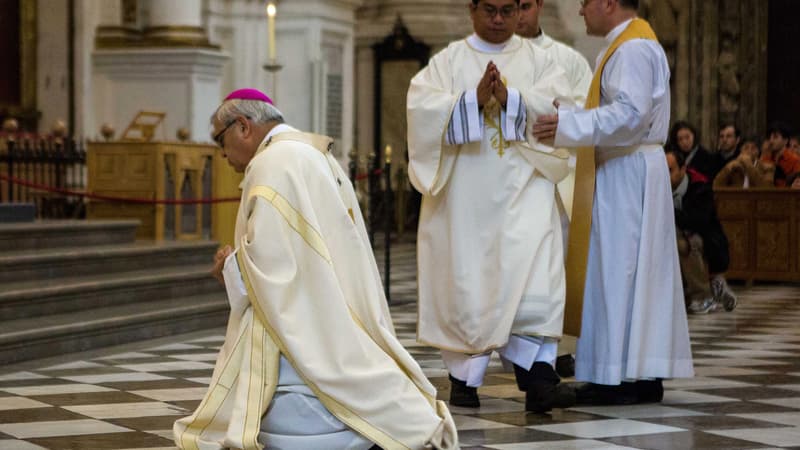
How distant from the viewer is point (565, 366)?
7352mm

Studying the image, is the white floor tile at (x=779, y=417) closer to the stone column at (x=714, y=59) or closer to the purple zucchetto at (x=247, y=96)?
the purple zucchetto at (x=247, y=96)

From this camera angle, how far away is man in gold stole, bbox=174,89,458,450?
4641 millimetres

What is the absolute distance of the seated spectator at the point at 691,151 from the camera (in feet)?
39.0

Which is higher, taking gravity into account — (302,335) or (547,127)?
(547,127)

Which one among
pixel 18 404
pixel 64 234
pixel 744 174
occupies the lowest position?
pixel 18 404

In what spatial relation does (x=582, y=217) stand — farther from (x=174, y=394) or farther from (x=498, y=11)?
(x=174, y=394)

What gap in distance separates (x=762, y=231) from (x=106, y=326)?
300 inches

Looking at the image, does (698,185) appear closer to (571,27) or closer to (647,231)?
(647,231)

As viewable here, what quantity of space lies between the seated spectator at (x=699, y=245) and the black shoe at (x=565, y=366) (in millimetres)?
4202

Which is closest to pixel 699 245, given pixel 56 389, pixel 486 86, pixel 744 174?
pixel 744 174

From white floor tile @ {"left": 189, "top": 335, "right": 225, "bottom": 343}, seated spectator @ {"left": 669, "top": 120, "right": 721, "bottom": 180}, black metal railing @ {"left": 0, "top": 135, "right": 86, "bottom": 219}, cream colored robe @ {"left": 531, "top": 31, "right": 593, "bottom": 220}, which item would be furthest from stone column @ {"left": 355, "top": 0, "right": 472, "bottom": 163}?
cream colored robe @ {"left": 531, "top": 31, "right": 593, "bottom": 220}

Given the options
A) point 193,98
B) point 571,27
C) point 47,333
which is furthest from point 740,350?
point 571,27

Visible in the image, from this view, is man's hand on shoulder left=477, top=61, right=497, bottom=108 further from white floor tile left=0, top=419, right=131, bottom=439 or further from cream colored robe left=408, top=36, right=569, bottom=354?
white floor tile left=0, top=419, right=131, bottom=439

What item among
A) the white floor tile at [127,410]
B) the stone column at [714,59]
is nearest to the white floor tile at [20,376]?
the white floor tile at [127,410]
